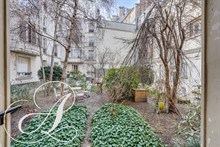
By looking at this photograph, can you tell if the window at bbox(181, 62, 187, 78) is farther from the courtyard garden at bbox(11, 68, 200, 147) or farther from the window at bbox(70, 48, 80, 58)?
the window at bbox(70, 48, 80, 58)

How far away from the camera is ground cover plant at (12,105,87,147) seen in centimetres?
108

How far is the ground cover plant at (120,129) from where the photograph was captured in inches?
55.0

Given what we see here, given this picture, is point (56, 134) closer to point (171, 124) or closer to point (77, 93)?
point (77, 93)

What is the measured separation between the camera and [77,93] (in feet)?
4.10

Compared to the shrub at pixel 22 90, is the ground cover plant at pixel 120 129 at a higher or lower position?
lower

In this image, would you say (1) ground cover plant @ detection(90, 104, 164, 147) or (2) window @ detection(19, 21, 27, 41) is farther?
(1) ground cover plant @ detection(90, 104, 164, 147)

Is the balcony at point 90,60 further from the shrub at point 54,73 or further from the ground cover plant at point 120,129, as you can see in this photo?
the ground cover plant at point 120,129

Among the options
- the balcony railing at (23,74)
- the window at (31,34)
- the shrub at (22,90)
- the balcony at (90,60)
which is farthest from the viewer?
the balcony at (90,60)

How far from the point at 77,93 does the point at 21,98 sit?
351 mm

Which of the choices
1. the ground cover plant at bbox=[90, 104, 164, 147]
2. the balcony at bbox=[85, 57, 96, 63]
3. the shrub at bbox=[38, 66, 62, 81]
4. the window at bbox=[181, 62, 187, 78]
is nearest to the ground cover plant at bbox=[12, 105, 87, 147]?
the ground cover plant at bbox=[90, 104, 164, 147]

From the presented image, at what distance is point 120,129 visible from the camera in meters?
1.50

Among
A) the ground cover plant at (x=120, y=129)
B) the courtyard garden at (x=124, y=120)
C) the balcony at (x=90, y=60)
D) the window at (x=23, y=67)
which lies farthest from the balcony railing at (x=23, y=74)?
the ground cover plant at (x=120, y=129)

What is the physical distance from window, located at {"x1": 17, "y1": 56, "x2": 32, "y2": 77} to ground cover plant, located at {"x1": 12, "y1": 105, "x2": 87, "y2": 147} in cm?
32

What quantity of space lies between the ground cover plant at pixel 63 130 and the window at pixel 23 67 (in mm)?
316
